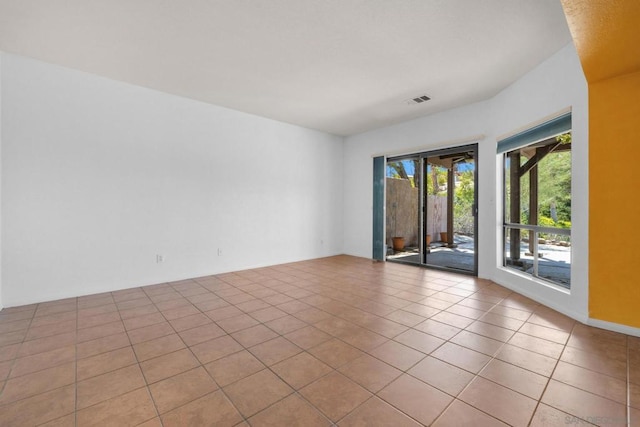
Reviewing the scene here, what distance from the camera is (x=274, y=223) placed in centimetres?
570

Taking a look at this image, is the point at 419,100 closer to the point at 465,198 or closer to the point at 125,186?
the point at 465,198

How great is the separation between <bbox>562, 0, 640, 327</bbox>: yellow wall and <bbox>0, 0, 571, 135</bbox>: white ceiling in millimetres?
608

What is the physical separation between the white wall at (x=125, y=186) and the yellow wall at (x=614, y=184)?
4678mm

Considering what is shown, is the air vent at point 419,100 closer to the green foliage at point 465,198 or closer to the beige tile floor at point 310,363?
the green foliage at point 465,198

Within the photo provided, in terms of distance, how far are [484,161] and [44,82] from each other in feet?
20.6

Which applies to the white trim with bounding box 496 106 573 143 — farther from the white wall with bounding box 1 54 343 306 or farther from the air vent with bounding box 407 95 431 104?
the white wall with bounding box 1 54 343 306

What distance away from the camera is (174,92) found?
4262 mm

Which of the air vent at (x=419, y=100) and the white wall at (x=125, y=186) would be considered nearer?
the white wall at (x=125, y=186)

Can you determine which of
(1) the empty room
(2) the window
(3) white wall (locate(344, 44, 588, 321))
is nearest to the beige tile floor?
(1) the empty room

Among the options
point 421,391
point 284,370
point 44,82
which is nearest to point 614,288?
point 421,391

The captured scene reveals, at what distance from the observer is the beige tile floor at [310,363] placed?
1.60 meters

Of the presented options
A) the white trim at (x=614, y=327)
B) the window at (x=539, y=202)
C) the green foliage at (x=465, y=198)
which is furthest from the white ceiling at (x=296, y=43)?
the white trim at (x=614, y=327)

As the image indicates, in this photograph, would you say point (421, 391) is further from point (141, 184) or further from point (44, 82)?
point (44, 82)

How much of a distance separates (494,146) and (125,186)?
18.5 feet
